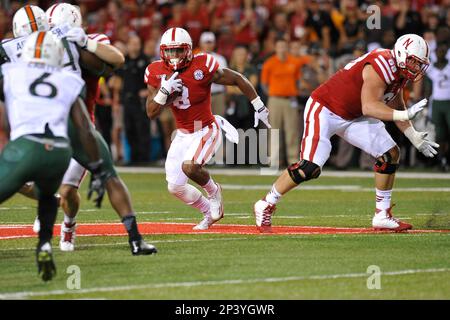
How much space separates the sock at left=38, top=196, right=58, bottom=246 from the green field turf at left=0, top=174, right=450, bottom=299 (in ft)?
0.98

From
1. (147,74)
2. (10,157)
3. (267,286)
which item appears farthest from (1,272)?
(147,74)

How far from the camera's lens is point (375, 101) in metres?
9.30

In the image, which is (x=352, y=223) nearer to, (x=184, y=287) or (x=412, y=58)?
(x=412, y=58)

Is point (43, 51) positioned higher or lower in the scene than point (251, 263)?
higher

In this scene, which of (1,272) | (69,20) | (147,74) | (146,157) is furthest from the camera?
(146,157)

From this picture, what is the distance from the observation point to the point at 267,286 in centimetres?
678

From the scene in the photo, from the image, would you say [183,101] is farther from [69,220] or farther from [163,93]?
[69,220]

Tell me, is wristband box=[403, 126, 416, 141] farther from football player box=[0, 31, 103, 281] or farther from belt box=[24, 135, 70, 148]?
belt box=[24, 135, 70, 148]

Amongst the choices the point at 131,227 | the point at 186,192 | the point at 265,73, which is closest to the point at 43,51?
the point at 131,227

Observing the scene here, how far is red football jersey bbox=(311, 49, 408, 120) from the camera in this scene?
948cm

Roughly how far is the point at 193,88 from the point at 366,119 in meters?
1.60

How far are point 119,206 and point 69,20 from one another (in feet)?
5.64

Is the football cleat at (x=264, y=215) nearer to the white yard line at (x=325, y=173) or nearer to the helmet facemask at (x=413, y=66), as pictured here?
the helmet facemask at (x=413, y=66)

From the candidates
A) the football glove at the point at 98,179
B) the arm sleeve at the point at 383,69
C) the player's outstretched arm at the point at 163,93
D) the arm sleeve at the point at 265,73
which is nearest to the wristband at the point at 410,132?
the arm sleeve at the point at 383,69
